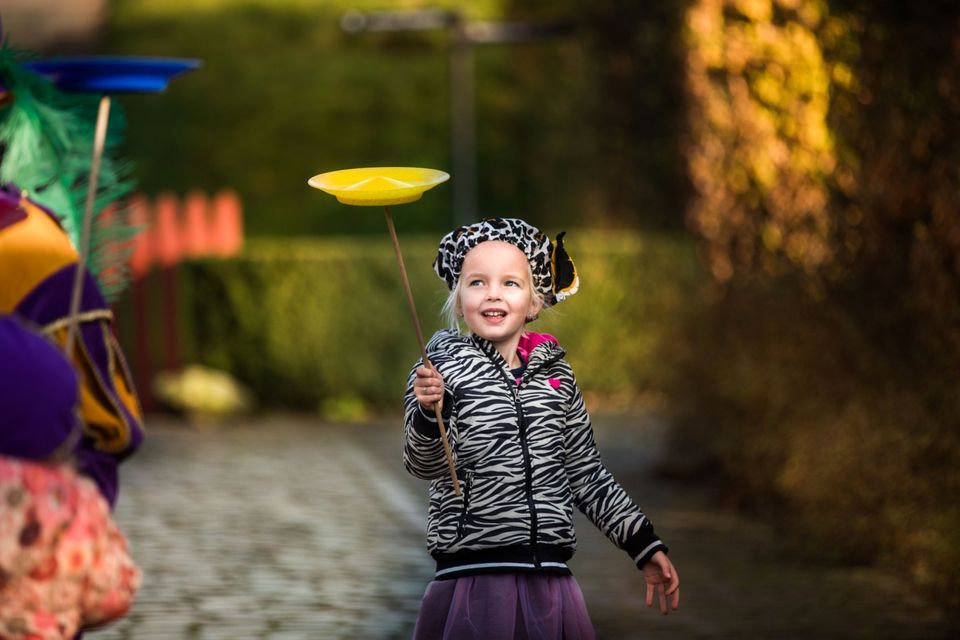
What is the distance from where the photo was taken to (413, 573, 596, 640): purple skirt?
12.3ft

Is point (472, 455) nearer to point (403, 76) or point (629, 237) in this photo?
point (629, 237)

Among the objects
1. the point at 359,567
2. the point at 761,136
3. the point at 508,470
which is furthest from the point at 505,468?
the point at 761,136

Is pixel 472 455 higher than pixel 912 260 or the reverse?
the reverse

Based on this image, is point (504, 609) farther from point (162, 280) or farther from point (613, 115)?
point (162, 280)

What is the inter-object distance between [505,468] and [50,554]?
1.34 m

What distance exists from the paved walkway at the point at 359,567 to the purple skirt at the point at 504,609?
2763mm

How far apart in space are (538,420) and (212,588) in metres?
4.15

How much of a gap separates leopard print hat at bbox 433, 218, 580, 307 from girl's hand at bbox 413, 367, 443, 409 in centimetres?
33

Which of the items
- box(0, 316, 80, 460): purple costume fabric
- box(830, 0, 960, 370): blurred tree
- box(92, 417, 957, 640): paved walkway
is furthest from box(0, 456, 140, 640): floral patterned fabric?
box(830, 0, 960, 370): blurred tree

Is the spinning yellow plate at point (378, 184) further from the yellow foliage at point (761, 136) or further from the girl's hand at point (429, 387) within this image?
the yellow foliage at point (761, 136)

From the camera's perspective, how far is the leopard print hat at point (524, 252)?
3.88 m

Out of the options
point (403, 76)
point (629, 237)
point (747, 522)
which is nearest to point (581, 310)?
point (629, 237)

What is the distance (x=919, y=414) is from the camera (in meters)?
7.59

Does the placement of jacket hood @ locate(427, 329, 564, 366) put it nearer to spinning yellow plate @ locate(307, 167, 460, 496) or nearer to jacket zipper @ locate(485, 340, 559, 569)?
jacket zipper @ locate(485, 340, 559, 569)
